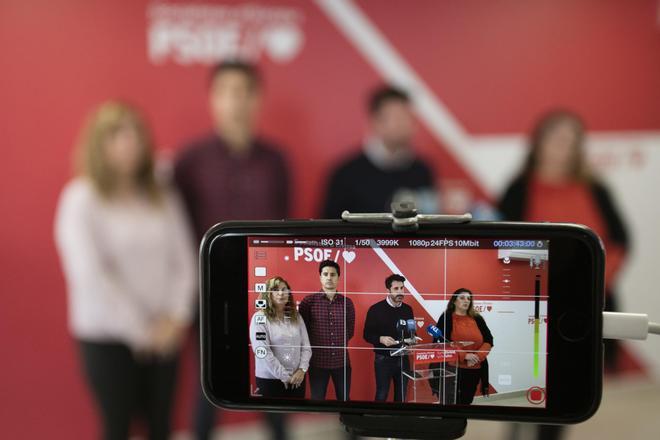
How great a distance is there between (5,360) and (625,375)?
99.0 inches

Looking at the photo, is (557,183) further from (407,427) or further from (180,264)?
(407,427)

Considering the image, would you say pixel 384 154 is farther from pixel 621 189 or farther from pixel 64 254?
pixel 64 254

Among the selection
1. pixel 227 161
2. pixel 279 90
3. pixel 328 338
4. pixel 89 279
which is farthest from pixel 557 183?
pixel 328 338

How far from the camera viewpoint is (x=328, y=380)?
826mm

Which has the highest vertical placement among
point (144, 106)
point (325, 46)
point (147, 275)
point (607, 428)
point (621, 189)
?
point (325, 46)

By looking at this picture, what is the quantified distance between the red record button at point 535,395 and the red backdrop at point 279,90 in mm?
1650

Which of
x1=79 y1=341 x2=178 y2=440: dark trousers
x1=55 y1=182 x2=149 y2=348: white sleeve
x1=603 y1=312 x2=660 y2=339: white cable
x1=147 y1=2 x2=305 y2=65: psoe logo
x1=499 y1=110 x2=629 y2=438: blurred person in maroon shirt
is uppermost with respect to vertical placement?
x1=147 y1=2 x2=305 y2=65: psoe logo

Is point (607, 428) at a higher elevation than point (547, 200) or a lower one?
lower

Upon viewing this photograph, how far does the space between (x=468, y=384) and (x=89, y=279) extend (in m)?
1.66

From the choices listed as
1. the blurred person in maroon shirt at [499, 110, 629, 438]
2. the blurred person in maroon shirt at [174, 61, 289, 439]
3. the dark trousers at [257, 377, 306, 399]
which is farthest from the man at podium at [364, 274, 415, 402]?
the blurred person in maroon shirt at [499, 110, 629, 438]

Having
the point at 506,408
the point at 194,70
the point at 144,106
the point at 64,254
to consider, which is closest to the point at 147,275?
the point at 64,254

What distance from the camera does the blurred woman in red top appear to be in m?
2.46

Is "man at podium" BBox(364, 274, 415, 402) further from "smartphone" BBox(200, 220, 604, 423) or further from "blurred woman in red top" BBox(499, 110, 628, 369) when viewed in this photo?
"blurred woman in red top" BBox(499, 110, 628, 369)

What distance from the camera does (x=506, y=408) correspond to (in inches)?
31.6
